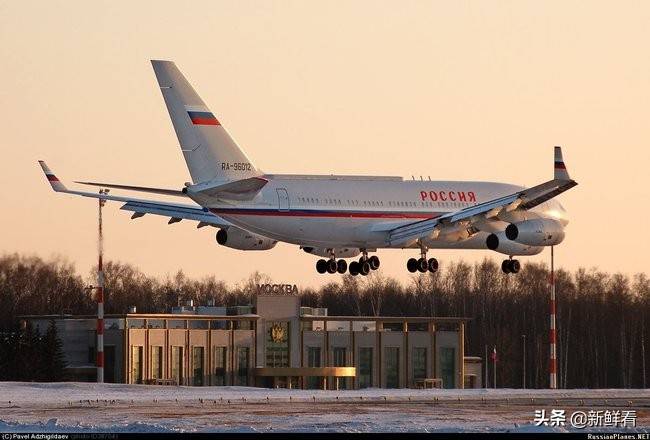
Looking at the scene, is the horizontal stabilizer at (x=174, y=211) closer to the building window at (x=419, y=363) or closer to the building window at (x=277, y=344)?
the building window at (x=277, y=344)

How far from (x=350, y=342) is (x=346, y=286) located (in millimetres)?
44593

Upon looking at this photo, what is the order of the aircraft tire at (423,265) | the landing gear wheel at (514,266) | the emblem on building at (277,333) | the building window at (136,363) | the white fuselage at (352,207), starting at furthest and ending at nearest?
the emblem on building at (277,333) < the building window at (136,363) < the landing gear wheel at (514,266) < the aircraft tire at (423,265) < the white fuselage at (352,207)

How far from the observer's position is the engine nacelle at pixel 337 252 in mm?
81188

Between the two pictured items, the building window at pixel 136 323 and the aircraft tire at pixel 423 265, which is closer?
the aircraft tire at pixel 423 265

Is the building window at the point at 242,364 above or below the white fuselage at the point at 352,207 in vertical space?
below

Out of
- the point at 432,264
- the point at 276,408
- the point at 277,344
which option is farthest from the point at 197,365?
the point at 276,408

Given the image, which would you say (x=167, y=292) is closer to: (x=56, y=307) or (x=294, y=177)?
(x=56, y=307)

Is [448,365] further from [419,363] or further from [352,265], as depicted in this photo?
[352,265]

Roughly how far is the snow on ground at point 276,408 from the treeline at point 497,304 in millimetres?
65913

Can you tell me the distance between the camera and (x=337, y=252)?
267ft

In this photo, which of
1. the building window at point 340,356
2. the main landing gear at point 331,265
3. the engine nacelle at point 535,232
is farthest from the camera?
the building window at point 340,356

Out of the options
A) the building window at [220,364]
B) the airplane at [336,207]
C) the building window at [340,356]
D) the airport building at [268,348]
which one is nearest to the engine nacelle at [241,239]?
the airplane at [336,207]

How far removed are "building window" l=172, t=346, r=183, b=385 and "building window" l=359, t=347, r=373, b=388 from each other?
15351 millimetres

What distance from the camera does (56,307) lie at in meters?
157
